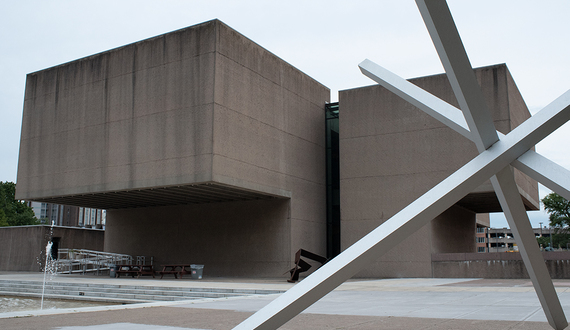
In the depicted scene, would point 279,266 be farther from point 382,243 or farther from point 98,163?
point 382,243

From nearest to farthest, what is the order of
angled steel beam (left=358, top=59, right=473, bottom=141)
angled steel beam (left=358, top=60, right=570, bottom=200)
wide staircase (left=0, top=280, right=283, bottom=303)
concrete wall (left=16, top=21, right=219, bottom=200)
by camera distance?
angled steel beam (left=358, top=60, right=570, bottom=200)
angled steel beam (left=358, top=59, right=473, bottom=141)
wide staircase (left=0, top=280, right=283, bottom=303)
concrete wall (left=16, top=21, right=219, bottom=200)

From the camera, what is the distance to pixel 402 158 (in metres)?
23.4

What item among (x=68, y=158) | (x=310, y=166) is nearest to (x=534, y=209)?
(x=310, y=166)

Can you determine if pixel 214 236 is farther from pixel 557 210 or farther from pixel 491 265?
pixel 557 210

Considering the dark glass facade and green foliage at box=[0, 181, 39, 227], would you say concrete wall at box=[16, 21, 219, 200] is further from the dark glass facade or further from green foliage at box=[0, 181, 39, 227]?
green foliage at box=[0, 181, 39, 227]

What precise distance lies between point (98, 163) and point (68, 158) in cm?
205

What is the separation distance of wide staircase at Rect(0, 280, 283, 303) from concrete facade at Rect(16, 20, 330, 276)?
5.54 metres

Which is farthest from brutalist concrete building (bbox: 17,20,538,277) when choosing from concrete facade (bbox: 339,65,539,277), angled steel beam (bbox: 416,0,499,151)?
angled steel beam (bbox: 416,0,499,151)

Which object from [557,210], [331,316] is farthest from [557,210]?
[331,316]

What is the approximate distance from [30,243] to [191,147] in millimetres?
19069

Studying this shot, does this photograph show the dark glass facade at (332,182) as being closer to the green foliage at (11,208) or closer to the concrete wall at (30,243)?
the concrete wall at (30,243)

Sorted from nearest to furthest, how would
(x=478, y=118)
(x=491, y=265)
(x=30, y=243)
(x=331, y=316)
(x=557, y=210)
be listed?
(x=478, y=118) < (x=331, y=316) < (x=491, y=265) < (x=30, y=243) < (x=557, y=210)

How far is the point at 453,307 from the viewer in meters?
8.34

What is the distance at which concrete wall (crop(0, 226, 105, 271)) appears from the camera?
1283 inches
